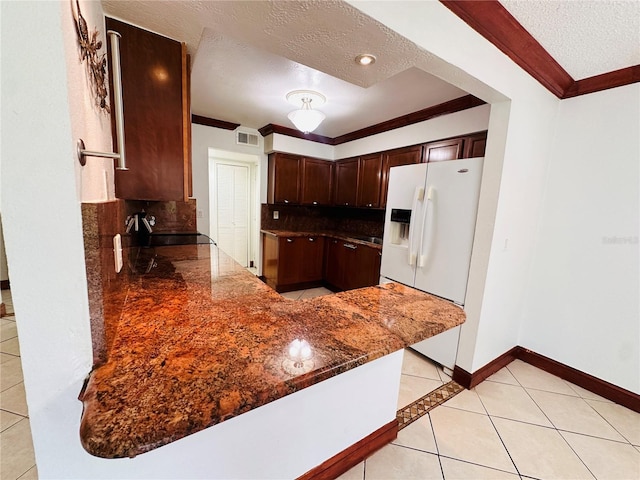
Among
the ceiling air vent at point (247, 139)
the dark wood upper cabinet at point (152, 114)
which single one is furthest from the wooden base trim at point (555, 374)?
the ceiling air vent at point (247, 139)

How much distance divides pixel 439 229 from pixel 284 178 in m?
2.46

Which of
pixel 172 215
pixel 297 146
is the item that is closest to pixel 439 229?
pixel 297 146

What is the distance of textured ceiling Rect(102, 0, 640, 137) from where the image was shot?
105 cm

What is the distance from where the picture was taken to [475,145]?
8.18ft

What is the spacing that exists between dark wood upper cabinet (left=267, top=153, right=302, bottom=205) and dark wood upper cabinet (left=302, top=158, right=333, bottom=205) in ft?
0.34

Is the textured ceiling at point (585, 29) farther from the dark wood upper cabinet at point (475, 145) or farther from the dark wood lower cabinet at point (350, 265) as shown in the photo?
the dark wood lower cabinet at point (350, 265)

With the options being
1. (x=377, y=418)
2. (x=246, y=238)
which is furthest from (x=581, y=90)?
(x=246, y=238)

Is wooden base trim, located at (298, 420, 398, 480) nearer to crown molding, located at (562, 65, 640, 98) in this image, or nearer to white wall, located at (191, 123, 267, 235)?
crown molding, located at (562, 65, 640, 98)

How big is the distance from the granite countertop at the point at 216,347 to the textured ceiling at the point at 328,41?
1.17 metres

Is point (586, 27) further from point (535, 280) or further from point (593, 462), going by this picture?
point (593, 462)

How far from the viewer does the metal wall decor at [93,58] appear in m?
0.70

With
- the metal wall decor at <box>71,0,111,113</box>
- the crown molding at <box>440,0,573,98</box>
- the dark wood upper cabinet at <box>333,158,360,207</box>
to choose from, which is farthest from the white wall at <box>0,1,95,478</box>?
the dark wood upper cabinet at <box>333,158,360,207</box>

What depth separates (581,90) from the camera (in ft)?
6.47

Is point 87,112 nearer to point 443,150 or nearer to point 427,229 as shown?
point 427,229
